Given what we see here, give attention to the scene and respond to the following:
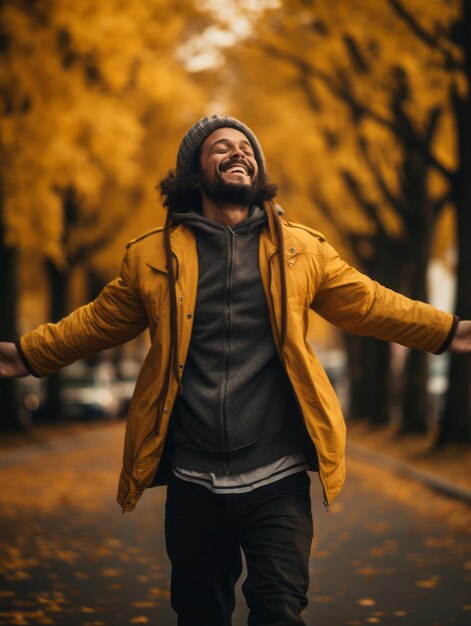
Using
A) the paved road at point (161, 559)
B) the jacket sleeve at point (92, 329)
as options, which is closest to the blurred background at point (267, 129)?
the paved road at point (161, 559)

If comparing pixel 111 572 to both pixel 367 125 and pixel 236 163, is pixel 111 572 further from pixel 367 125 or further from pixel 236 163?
pixel 367 125

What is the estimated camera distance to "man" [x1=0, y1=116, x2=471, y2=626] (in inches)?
150

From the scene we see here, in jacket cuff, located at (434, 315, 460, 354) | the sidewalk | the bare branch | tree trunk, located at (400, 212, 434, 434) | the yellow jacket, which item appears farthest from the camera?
tree trunk, located at (400, 212, 434, 434)

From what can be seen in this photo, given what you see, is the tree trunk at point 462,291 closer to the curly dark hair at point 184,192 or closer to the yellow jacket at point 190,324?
the curly dark hair at point 184,192

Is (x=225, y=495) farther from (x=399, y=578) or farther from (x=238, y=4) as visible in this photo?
(x=238, y=4)

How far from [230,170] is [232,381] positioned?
72 centimetres

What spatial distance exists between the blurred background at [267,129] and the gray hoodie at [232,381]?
428 inches

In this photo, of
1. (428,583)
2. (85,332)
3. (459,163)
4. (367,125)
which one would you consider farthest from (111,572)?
(367,125)

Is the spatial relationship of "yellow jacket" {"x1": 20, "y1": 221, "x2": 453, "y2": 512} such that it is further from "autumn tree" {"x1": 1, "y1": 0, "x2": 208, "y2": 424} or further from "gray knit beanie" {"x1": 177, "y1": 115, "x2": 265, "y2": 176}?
"autumn tree" {"x1": 1, "y1": 0, "x2": 208, "y2": 424}

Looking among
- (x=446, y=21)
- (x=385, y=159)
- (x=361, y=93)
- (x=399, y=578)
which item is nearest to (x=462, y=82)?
(x=446, y=21)

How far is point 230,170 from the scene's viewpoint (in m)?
4.00

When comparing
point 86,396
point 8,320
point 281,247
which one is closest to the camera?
point 281,247

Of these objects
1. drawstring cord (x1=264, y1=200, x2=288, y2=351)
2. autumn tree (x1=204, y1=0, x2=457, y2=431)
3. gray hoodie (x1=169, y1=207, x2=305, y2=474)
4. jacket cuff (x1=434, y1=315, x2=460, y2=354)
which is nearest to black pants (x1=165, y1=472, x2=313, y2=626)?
gray hoodie (x1=169, y1=207, x2=305, y2=474)

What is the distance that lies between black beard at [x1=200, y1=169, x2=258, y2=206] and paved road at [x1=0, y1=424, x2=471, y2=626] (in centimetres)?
301
